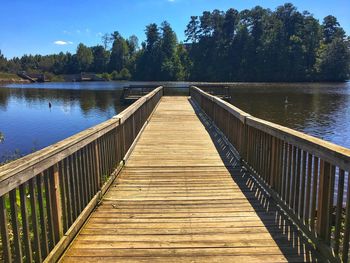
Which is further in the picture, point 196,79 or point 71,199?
point 196,79

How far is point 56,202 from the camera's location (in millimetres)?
2963

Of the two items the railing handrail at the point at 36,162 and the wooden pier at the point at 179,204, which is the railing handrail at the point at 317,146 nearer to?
the wooden pier at the point at 179,204

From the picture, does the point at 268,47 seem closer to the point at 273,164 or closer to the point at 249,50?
the point at 249,50

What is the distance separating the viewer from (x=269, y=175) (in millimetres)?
4531

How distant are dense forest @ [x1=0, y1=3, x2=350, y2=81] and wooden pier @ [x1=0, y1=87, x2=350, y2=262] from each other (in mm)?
93240

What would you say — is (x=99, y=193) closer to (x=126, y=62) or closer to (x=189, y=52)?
(x=189, y=52)

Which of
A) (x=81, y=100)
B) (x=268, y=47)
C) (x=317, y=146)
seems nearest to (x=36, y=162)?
(x=317, y=146)

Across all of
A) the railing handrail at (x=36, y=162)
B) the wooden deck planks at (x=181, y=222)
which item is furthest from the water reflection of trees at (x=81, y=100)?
the railing handrail at (x=36, y=162)

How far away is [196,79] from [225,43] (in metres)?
14.5

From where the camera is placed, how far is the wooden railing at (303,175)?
2710 mm

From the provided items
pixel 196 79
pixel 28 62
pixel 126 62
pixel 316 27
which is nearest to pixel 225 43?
pixel 196 79

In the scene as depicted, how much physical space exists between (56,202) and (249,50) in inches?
3949

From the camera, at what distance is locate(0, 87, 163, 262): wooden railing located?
225 centimetres

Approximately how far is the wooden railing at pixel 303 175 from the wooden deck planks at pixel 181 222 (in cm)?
23
